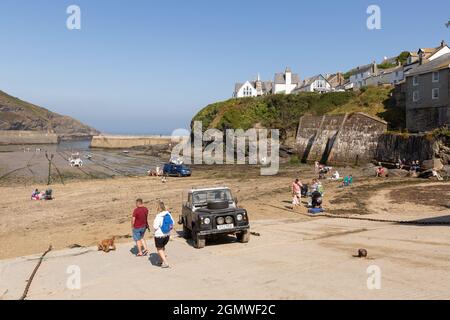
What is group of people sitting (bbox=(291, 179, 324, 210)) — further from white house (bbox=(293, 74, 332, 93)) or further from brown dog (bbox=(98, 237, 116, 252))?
white house (bbox=(293, 74, 332, 93))

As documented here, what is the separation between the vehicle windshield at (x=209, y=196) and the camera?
49.0 ft

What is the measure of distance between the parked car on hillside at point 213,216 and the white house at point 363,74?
72844mm

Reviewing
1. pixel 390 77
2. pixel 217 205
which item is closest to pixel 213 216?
pixel 217 205

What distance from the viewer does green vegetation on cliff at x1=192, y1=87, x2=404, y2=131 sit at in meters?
62.3

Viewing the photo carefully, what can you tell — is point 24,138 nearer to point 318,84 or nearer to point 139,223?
point 318,84

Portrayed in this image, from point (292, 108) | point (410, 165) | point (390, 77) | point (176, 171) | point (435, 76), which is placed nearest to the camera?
point (410, 165)

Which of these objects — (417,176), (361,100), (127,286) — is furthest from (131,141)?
(127,286)

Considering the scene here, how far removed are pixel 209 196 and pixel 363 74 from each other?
261 feet

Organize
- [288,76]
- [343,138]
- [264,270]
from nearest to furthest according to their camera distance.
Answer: [264,270], [343,138], [288,76]

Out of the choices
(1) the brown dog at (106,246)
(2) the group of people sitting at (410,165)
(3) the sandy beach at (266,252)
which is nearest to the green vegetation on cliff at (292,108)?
(2) the group of people sitting at (410,165)

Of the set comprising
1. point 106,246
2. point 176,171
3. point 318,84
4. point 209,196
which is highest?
point 318,84

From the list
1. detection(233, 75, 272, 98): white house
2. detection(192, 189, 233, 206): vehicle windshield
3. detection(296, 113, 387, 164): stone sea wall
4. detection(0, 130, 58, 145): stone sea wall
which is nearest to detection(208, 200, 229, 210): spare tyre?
detection(192, 189, 233, 206): vehicle windshield

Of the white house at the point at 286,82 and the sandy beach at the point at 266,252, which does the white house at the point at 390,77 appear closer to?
the white house at the point at 286,82

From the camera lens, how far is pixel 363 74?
285ft
